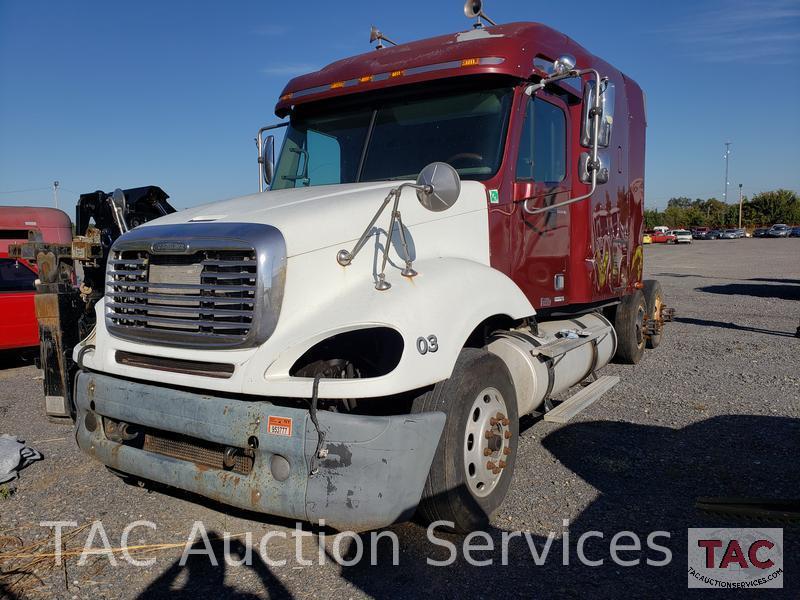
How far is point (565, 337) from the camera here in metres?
5.52

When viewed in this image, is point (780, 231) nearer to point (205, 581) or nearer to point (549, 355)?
point (549, 355)

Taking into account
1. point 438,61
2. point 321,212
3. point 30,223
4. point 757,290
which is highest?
point 438,61

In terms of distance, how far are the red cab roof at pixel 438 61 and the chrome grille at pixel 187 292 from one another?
7.28 feet

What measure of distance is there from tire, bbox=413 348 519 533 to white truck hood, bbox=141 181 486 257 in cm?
94

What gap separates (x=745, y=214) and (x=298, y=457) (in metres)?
103

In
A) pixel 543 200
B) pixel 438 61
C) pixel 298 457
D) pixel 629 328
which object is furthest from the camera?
pixel 629 328

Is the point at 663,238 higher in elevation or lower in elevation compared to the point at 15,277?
lower

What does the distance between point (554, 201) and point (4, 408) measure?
5.95 metres

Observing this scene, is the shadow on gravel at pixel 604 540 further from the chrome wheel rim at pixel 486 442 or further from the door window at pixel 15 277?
the door window at pixel 15 277

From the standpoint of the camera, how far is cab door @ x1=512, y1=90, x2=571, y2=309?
4805mm

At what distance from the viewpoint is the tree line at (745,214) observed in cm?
8712

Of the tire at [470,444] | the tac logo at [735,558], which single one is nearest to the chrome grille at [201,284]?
the tire at [470,444]

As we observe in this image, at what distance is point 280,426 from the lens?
302 centimetres

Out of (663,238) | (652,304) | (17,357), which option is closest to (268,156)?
(652,304)
